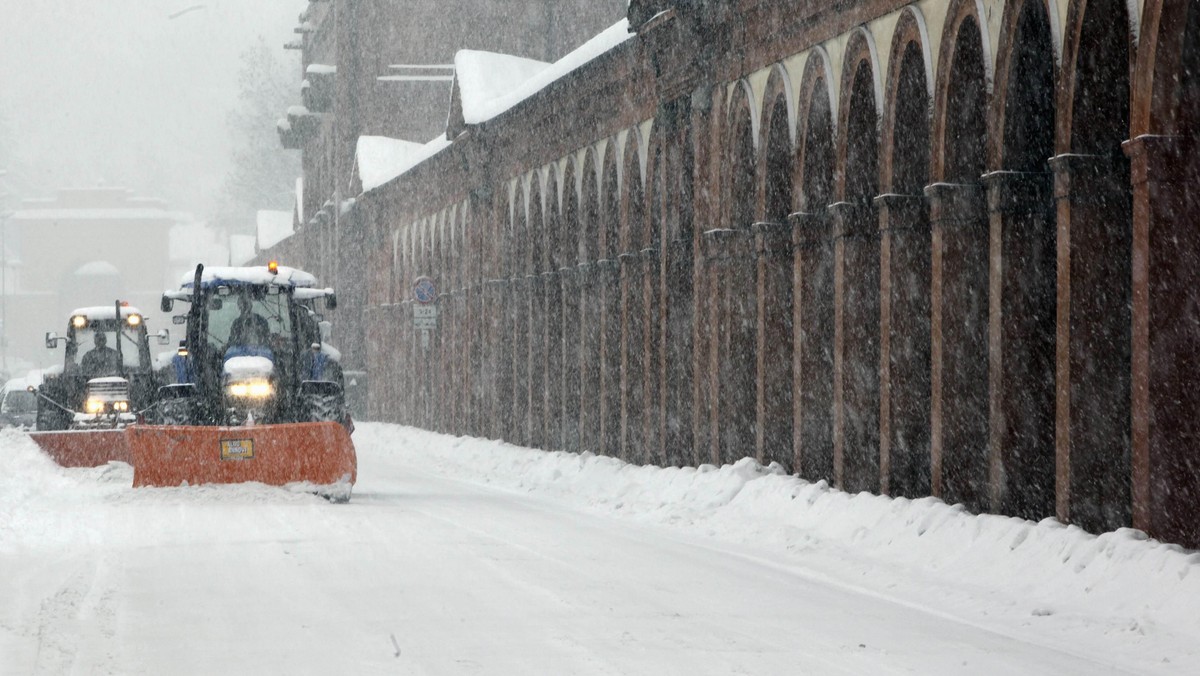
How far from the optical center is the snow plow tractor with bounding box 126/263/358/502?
65.0 feet

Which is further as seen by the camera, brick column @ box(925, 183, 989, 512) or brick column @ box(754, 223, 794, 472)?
brick column @ box(754, 223, 794, 472)

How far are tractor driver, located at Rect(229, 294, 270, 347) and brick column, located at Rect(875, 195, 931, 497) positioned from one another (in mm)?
7769

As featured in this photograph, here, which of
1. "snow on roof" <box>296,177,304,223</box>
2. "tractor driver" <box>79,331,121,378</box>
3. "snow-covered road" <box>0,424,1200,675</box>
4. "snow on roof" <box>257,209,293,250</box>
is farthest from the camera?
"snow on roof" <box>257,209,293,250</box>

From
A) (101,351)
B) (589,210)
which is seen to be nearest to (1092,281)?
(589,210)

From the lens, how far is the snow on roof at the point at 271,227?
85.6m

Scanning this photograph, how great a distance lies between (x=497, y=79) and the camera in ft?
129

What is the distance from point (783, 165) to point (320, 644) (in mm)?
12506

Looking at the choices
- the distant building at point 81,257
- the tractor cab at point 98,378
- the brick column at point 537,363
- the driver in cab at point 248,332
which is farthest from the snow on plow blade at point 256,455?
the distant building at point 81,257

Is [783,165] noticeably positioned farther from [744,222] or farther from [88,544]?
[88,544]

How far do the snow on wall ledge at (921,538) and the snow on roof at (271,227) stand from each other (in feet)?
200

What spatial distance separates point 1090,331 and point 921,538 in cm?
207

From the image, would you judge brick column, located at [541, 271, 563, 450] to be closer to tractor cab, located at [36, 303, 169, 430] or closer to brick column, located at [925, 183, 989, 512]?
tractor cab, located at [36, 303, 169, 430]

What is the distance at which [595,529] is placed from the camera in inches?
707

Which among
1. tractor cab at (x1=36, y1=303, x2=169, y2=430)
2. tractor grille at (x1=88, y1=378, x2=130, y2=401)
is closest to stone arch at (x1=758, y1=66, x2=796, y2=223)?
tractor cab at (x1=36, y1=303, x2=169, y2=430)
